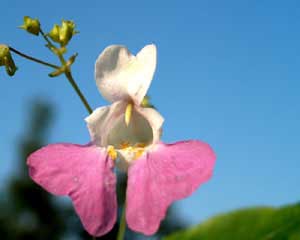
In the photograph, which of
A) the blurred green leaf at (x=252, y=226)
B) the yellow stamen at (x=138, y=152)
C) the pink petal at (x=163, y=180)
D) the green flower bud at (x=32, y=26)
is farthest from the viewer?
the green flower bud at (x=32, y=26)

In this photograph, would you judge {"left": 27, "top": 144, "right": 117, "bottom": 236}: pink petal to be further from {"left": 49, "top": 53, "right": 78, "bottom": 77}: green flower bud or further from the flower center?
{"left": 49, "top": 53, "right": 78, "bottom": 77}: green flower bud

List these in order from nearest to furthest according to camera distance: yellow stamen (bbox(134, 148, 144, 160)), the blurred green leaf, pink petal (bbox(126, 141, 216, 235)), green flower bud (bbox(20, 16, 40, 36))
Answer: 1. the blurred green leaf
2. pink petal (bbox(126, 141, 216, 235))
3. yellow stamen (bbox(134, 148, 144, 160))
4. green flower bud (bbox(20, 16, 40, 36))

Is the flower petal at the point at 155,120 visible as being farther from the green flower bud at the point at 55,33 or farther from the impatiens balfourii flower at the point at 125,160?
the green flower bud at the point at 55,33

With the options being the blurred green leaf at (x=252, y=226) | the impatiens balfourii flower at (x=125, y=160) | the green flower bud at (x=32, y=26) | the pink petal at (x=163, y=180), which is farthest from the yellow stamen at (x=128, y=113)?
the blurred green leaf at (x=252, y=226)

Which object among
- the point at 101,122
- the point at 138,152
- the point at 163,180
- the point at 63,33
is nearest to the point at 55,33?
the point at 63,33

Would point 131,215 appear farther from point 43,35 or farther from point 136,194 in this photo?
point 43,35

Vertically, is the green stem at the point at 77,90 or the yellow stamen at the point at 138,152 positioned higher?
the green stem at the point at 77,90

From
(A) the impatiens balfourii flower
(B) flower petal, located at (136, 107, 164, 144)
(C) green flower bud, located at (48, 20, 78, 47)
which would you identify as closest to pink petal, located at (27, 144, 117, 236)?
(A) the impatiens balfourii flower

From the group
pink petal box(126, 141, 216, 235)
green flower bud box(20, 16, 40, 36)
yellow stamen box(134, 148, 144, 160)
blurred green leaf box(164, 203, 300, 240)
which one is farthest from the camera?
green flower bud box(20, 16, 40, 36)

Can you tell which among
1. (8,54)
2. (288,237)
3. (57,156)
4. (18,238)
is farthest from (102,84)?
(18,238)

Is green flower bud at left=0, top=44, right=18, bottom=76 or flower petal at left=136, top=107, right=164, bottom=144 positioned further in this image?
green flower bud at left=0, top=44, right=18, bottom=76
